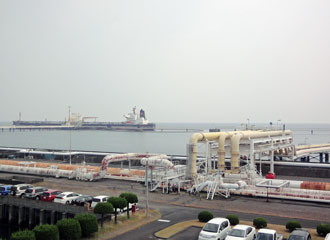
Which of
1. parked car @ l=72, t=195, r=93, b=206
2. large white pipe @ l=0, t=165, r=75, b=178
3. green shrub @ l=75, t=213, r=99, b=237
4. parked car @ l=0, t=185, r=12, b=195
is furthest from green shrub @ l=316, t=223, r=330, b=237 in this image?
large white pipe @ l=0, t=165, r=75, b=178

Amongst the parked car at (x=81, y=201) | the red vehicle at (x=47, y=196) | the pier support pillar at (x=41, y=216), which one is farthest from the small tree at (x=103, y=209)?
the red vehicle at (x=47, y=196)

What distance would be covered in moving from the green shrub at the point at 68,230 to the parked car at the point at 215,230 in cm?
713

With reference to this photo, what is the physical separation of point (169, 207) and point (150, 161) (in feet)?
34.5

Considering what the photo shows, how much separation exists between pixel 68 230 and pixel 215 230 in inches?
330

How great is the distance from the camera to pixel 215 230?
19.6 metres

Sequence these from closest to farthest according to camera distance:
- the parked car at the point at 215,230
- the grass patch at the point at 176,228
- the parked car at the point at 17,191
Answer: the parked car at the point at 215,230
the grass patch at the point at 176,228
the parked car at the point at 17,191

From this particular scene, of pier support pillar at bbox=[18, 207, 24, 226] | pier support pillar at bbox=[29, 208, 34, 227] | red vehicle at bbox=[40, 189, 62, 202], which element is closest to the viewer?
pier support pillar at bbox=[29, 208, 34, 227]

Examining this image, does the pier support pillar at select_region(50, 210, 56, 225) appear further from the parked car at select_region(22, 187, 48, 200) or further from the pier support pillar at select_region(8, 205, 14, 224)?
the pier support pillar at select_region(8, 205, 14, 224)

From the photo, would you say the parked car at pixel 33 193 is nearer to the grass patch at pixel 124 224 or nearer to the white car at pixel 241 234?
the grass patch at pixel 124 224

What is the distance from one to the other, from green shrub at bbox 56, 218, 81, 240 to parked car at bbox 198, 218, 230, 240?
7.13 m

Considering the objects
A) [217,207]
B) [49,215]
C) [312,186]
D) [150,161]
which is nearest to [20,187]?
[49,215]

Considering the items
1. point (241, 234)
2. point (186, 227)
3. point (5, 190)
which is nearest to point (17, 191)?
point (5, 190)

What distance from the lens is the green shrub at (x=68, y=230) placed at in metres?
19.8

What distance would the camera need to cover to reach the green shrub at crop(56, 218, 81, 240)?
1978 centimetres
